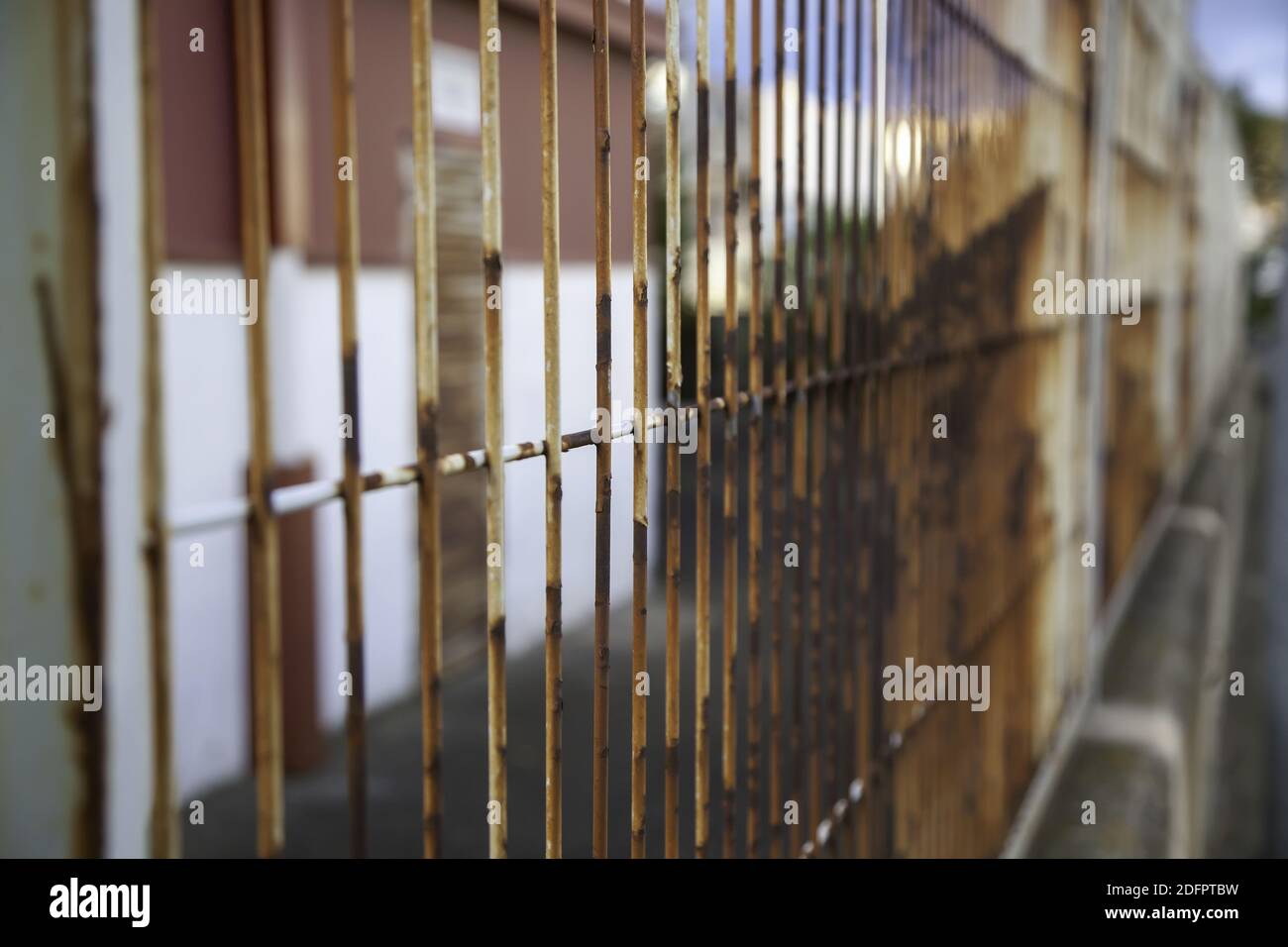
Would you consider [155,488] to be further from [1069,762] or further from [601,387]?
[1069,762]

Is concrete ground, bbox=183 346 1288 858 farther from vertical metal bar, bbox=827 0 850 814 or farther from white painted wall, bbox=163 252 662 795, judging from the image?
vertical metal bar, bbox=827 0 850 814

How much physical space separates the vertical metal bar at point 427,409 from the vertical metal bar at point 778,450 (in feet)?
2.41

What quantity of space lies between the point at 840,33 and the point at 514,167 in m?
4.82

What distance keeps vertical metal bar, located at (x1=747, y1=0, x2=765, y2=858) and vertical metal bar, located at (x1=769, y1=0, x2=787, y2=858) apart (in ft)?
0.09

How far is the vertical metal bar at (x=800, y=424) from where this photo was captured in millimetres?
1947

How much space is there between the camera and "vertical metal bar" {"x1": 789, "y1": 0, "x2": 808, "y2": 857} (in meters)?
1.95

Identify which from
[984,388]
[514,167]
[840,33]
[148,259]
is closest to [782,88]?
[840,33]

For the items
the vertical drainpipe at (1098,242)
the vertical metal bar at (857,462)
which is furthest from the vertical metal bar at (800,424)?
the vertical drainpipe at (1098,242)

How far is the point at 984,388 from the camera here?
3.36m

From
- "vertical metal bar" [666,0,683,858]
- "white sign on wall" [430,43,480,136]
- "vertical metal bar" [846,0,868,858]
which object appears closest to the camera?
"vertical metal bar" [666,0,683,858]

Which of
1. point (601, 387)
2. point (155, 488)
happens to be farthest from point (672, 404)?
point (155, 488)

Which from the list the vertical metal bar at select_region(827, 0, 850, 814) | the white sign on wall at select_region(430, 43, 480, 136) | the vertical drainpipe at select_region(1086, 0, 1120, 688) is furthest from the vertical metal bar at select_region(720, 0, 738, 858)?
the white sign on wall at select_region(430, 43, 480, 136)

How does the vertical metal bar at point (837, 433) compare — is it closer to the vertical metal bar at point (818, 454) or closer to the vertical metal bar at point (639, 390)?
the vertical metal bar at point (818, 454)
